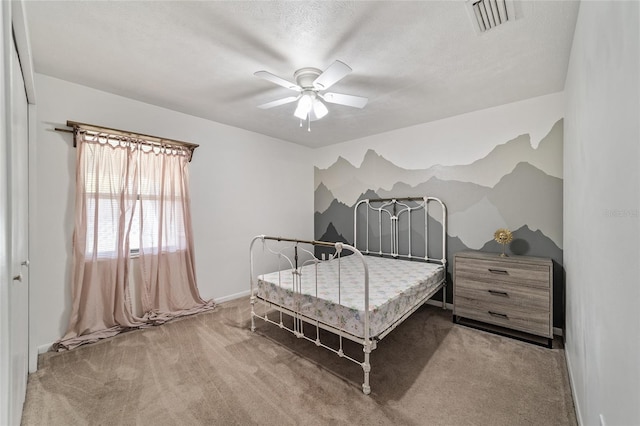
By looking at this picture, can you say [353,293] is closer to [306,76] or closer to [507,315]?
[507,315]

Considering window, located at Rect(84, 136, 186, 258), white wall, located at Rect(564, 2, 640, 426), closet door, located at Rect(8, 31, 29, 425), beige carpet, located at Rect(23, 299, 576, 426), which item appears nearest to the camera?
white wall, located at Rect(564, 2, 640, 426)

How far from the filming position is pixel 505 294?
2674 millimetres

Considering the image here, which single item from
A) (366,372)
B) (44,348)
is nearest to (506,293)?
(366,372)

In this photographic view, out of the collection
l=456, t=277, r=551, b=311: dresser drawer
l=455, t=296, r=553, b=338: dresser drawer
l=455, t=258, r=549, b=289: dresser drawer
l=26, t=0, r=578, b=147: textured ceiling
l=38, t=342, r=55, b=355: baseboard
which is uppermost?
l=26, t=0, r=578, b=147: textured ceiling

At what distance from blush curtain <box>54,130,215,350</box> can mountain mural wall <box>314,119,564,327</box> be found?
3.03 meters

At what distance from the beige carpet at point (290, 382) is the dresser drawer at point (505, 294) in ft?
1.21

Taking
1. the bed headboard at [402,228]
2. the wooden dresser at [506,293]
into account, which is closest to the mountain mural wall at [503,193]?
the bed headboard at [402,228]

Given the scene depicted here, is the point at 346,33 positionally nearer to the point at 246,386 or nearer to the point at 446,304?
the point at 246,386

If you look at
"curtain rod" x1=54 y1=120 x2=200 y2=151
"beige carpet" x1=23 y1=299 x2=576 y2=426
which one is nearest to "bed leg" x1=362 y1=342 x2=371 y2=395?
"beige carpet" x1=23 y1=299 x2=576 y2=426

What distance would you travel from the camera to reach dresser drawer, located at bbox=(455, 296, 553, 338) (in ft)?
8.12

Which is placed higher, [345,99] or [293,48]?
[293,48]

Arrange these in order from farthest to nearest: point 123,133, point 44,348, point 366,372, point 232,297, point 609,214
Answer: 1. point 232,297
2. point 123,133
3. point 44,348
4. point 366,372
5. point 609,214

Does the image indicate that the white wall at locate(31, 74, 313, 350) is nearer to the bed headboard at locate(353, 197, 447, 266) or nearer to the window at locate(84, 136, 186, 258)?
the window at locate(84, 136, 186, 258)

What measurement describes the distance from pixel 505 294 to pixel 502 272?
0.22 metres
